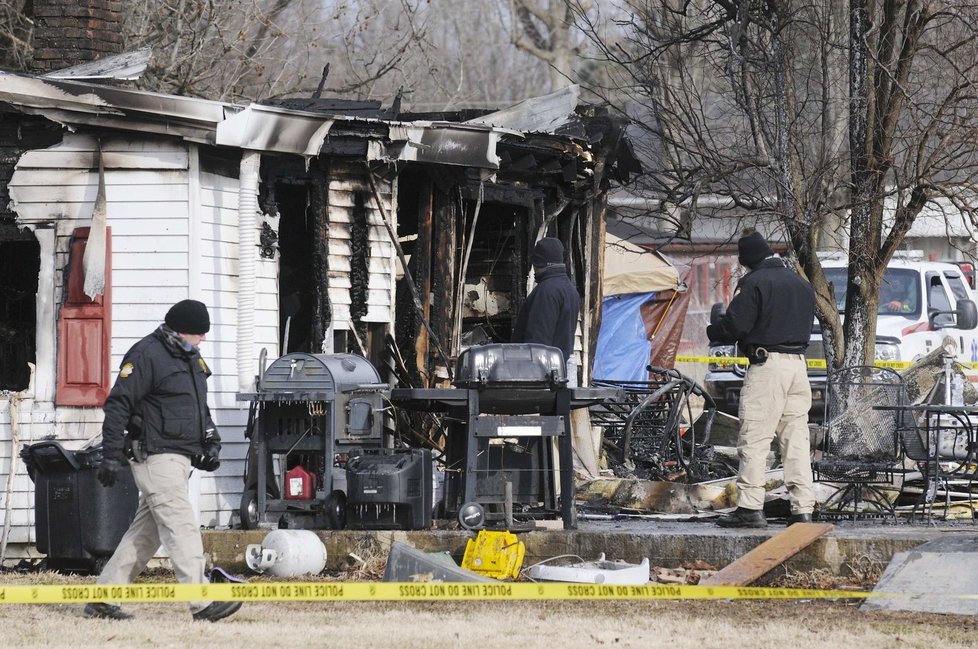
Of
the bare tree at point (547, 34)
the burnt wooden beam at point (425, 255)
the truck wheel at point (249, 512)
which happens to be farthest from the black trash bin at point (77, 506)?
the bare tree at point (547, 34)

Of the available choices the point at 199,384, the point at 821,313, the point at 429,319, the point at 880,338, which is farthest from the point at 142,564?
the point at 880,338

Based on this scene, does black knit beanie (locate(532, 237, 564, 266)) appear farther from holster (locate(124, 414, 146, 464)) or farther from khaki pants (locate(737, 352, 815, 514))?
holster (locate(124, 414, 146, 464))

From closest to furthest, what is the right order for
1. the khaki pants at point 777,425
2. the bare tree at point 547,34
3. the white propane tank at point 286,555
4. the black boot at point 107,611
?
the black boot at point 107,611 → the white propane tank at point 286,555 → the khaki pants at point 777,425 → the bare tree at point 547,34

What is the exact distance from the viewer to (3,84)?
10.6 m

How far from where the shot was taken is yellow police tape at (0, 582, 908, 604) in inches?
306

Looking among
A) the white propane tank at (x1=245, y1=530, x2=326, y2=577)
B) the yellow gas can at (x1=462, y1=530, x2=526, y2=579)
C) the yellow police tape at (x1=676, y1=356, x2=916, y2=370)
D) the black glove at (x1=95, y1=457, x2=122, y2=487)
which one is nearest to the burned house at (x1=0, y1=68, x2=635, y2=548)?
the white propane tank at (x1=245, y1=530, x2=326, y2=577)

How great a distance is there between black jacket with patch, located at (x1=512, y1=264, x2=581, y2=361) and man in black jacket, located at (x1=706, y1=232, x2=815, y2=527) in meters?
1.11

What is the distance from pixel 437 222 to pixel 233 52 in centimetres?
1071

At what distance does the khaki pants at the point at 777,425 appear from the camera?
985 cm

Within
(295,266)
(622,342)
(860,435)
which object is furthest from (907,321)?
(295,266)

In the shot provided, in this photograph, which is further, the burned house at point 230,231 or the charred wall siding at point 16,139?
the charred wall siding at point 16,139

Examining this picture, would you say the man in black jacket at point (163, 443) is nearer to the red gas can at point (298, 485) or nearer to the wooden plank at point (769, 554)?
the red gas can at point (298, 485)

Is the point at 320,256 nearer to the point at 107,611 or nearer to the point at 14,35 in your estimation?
the point at 107,611

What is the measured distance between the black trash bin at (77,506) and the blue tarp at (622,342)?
9.16 meters
